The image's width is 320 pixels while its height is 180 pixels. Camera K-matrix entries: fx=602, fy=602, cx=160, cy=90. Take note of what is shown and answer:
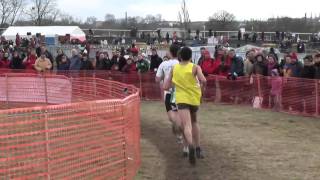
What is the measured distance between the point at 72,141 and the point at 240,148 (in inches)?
157

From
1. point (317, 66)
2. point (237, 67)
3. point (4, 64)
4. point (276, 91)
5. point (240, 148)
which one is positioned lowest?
point (240, 148)

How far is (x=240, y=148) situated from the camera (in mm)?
9859

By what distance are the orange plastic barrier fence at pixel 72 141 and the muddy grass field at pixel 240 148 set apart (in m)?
0.71

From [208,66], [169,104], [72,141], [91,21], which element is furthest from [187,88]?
[91,21]

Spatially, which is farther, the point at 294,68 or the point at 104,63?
the point at 104,63

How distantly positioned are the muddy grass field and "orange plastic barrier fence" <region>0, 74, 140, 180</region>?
0.71 m

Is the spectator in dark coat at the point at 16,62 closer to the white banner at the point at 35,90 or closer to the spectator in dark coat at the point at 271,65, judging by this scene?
the white banner at the point at 35,90

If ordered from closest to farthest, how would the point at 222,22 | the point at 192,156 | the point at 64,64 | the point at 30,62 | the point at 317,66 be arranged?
the point at 192,156 < the point at 317,66 < the point at 64,64 < the point at 30,62 < the point at 222,22

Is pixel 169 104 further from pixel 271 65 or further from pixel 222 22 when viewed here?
pixel 222 22

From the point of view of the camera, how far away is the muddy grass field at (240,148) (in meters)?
8.07

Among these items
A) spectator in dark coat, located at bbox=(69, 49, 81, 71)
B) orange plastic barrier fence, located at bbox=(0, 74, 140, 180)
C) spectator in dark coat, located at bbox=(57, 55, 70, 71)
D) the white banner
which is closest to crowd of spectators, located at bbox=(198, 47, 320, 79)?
the white banner

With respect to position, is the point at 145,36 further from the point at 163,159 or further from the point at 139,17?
the point at 139,17

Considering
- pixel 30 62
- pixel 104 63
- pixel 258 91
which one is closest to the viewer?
pixel 258 91

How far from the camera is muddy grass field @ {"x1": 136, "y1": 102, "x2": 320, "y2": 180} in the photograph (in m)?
8.07
